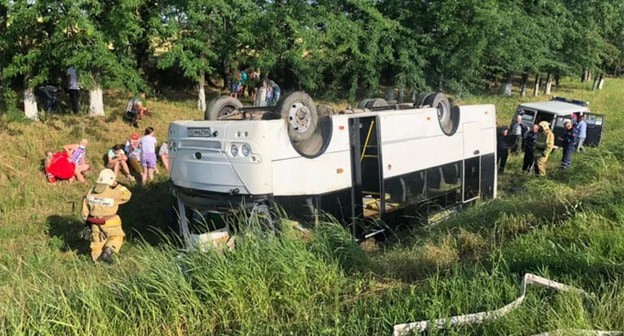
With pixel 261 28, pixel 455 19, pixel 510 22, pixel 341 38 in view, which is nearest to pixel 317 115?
pixel 261 28

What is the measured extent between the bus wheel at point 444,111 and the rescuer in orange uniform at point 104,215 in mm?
5337

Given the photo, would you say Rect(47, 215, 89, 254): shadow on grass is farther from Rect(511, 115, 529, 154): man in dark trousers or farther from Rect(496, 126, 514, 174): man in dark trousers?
Rect(511, 115, 529, 154): man in dark trousers

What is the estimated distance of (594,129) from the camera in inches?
682

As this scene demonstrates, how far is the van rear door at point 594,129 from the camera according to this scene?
675 inches

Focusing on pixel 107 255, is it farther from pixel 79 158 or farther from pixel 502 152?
pixel 502 152

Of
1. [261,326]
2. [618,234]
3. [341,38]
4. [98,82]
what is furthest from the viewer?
[341,38]

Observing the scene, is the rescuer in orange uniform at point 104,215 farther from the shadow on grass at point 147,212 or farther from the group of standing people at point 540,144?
the group of standing people at point 540,144

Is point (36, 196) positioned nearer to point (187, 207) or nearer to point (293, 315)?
point (187, 207)

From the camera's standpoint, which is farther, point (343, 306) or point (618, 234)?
point (618, 234)

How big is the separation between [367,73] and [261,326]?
1710 cm

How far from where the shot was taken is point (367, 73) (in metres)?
19.7

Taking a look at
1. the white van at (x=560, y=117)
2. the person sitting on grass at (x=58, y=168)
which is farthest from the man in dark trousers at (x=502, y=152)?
the person sitting on grass at (x=58, y=168)

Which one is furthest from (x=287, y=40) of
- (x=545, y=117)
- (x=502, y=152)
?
(x=545, y=117)

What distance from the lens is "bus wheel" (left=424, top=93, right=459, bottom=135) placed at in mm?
8977
